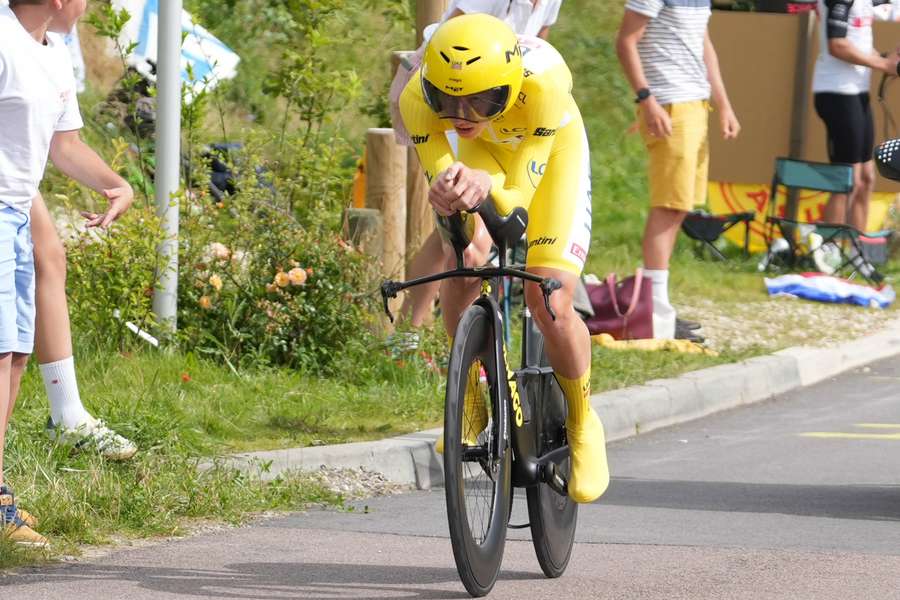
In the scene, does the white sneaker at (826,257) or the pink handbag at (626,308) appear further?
the white sneaker at (826,257)

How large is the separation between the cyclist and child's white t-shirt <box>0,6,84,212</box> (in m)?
1.05

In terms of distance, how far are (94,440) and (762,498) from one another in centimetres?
250

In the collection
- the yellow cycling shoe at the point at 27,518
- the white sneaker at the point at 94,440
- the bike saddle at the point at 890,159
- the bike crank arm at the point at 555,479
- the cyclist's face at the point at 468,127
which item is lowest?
the white sneaker at the point at 94,440

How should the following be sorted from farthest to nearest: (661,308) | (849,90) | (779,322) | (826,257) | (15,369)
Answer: (826,257) < (849,90) < (779,322) < (661,308) < (15,369)

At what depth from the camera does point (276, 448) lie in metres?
6.73

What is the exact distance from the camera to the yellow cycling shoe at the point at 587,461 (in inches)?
208

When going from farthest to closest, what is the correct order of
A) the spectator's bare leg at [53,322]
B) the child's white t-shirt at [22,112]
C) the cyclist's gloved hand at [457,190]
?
the spectator's bare leg at [53,322], the child's white t-shirt at [22,112], the cyclist's gloved hand at [457,190]

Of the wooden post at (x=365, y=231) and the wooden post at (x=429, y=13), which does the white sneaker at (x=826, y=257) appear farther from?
the wooden post at (x=365, y=231)

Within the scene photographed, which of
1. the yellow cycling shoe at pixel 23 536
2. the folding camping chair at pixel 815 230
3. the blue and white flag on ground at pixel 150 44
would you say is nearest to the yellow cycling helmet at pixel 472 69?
the yellow cycling shoe at pixel 23 536

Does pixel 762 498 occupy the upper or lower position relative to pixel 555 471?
lower

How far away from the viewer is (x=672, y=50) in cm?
979

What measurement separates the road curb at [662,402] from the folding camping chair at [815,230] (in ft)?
4.20

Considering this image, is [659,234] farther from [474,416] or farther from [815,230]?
[474,416]

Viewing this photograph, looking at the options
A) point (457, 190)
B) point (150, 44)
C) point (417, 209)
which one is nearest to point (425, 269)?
point (417, 209)
